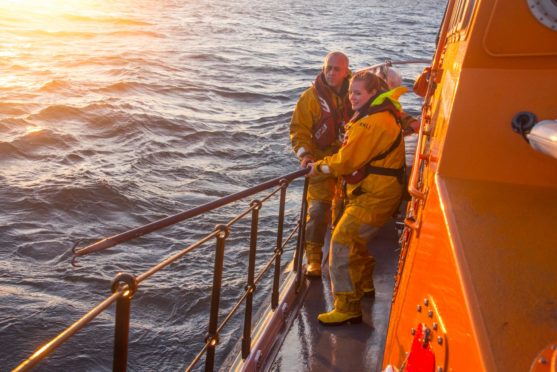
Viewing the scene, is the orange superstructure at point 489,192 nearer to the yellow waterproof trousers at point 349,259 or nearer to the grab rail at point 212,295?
the grab rail at point 212,295

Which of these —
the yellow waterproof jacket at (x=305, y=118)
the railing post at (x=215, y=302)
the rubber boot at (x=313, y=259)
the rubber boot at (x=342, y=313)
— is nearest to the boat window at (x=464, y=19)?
the railing post at (x=215, y=302)

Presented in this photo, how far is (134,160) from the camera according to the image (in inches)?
424

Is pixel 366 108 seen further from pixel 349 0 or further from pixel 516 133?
pixel 349 0

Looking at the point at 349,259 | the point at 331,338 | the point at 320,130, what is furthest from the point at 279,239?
the point at 320,130

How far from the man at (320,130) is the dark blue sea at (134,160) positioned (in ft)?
5.00

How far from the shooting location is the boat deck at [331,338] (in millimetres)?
3453

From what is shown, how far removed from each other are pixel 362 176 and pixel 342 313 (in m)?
0.89

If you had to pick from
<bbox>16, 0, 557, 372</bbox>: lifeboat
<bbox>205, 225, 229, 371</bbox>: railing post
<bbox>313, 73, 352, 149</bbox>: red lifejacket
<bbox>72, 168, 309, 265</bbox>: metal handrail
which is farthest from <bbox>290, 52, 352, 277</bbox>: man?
<bbox>16, 0, 557, 372</bbox>: lifeboat

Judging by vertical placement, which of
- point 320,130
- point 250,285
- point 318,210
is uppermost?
point 320,130

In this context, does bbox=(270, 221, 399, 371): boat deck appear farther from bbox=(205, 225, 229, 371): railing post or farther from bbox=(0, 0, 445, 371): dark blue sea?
bbox=(0, 0, 445, 371): dark blue sea

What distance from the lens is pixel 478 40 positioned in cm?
195

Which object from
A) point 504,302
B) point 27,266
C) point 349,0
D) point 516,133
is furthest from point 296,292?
point 349,0

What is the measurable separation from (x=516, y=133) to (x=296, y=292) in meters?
2.66

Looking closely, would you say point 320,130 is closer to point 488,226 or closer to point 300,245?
point 300,245
